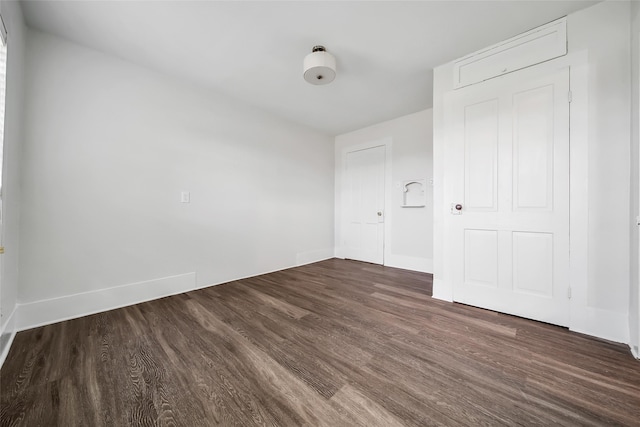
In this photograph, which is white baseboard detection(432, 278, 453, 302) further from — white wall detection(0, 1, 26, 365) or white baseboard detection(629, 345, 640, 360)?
white wall detection(0, 1, 26, 365)

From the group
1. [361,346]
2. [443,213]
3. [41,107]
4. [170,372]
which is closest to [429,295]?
[443,213]

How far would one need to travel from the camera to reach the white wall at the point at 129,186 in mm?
1893

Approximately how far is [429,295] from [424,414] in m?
1.62

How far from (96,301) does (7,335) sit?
1.79 feet

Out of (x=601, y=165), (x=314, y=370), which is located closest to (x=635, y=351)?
(x=601, y=165)

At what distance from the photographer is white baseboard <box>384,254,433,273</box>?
11.4 ft

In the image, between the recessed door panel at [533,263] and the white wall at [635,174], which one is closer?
the white wall at [635,174]

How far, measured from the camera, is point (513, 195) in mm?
2045

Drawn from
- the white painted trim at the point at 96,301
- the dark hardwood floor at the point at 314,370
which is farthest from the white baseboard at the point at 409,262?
the white painted trim at the point at 96,301

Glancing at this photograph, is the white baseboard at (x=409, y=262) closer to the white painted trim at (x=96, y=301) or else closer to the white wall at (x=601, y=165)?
the white wall at (x=601, y=165)

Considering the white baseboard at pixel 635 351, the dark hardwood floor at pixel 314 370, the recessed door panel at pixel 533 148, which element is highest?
the recessed door panel at pixel 533 148

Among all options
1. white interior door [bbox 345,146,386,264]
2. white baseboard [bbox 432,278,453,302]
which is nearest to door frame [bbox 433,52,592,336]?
white baseboard [bbox 432,278,453,302]

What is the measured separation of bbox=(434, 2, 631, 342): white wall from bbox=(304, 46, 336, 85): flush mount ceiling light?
1899mm

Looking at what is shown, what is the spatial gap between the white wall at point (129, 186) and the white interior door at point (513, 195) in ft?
8.25
